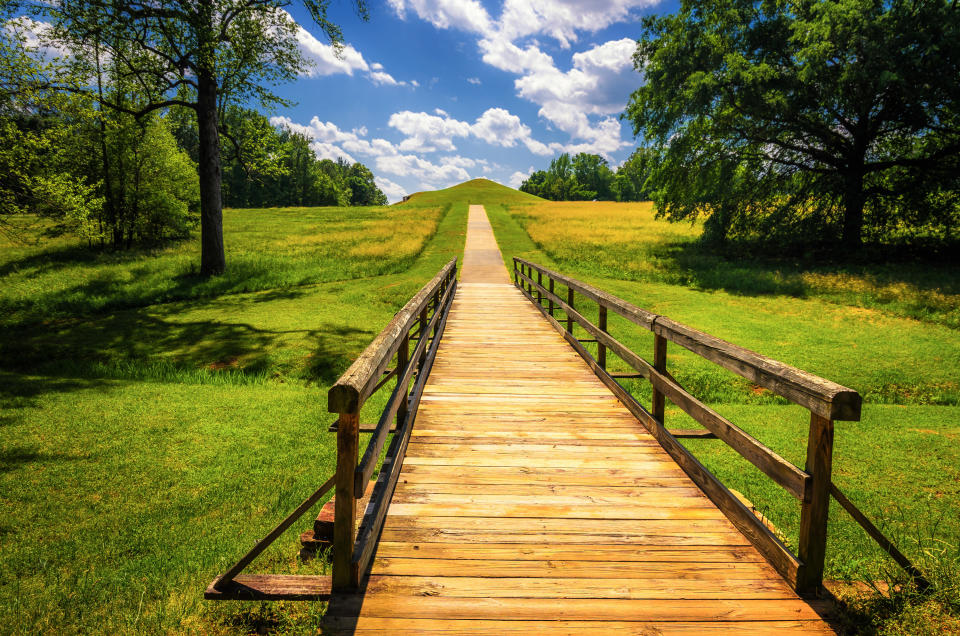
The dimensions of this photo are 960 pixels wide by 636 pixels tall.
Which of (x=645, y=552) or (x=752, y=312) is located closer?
(x=645, y=552)

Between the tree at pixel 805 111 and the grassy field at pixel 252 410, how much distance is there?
4692mm

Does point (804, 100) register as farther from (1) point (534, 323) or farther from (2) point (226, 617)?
(2) point (226, 617)

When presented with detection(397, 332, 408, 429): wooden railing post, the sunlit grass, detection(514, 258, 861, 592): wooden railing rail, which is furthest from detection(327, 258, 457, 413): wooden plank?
the sunlit grass

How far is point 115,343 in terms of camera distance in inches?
374

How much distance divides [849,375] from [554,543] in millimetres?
8643

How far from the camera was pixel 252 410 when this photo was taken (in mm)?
6590

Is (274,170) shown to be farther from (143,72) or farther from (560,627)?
(560,627)

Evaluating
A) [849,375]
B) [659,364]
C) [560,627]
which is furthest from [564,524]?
[849,375]

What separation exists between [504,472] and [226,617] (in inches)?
75.5

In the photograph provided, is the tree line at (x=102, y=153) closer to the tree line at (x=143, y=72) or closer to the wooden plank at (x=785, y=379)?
the tree line at (x=143, y=72)

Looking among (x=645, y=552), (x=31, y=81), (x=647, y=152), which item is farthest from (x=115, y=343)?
(x=647, y=152)

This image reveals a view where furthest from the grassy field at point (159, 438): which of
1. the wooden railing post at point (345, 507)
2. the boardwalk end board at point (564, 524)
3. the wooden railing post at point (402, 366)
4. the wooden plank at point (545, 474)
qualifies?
the wooden railing post at point (402, 366)

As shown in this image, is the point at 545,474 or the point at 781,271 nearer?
the point at 545,474

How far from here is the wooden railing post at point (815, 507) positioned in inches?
83.0
